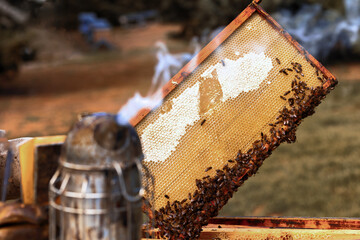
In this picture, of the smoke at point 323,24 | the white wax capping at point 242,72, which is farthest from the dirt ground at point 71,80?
the white wax capping at point 242,72

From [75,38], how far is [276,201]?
106 feet

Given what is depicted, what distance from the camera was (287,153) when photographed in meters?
12.9

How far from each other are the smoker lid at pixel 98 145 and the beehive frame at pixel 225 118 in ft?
6.09

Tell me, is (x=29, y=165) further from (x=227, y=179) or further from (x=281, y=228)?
(x=281, y=228)

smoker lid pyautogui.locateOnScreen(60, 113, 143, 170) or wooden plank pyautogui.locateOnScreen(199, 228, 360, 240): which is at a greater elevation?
smoker lid pyautogui.locateOnScreen(60, 113, 143, 170)

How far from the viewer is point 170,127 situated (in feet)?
16.2

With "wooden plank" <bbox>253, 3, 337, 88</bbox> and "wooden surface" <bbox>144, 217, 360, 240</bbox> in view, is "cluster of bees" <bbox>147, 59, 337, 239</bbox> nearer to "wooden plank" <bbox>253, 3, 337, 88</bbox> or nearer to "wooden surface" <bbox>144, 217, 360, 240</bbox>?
"wooden plank" <bbox>253, 3, 337, 88</bbox>

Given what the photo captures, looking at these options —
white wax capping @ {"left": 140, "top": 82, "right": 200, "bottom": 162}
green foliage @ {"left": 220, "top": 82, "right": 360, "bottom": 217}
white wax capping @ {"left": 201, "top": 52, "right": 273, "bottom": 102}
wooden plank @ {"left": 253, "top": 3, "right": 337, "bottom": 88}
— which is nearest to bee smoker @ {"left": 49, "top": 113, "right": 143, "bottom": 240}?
white wax capping @ {"left": 140, "top": 82, "right": 200, "bottom": 162}

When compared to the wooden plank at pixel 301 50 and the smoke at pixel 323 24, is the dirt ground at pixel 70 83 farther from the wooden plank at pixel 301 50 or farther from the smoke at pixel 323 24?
the wooden plank at pixel 301 50

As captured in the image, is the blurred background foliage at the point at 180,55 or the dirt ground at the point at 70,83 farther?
the dirt ground at the point at 70,83

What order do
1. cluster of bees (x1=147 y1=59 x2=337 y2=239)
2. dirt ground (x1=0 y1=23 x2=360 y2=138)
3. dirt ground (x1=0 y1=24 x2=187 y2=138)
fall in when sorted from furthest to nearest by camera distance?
dirt ground (x1=0 y1=23 x2=360 y2=138) < dirt ground (x1=0 y1=24 x2=187 y2=138) < cluster of bees (x1=147 y1=59 x2=337 y2=239)

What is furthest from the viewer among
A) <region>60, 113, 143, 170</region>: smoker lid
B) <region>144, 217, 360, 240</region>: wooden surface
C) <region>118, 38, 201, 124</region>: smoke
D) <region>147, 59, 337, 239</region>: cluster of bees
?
<region>118, 38, 201, 124</region>: smoke

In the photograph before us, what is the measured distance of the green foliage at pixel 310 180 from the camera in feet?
31.5

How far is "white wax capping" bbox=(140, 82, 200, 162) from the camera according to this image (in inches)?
193
